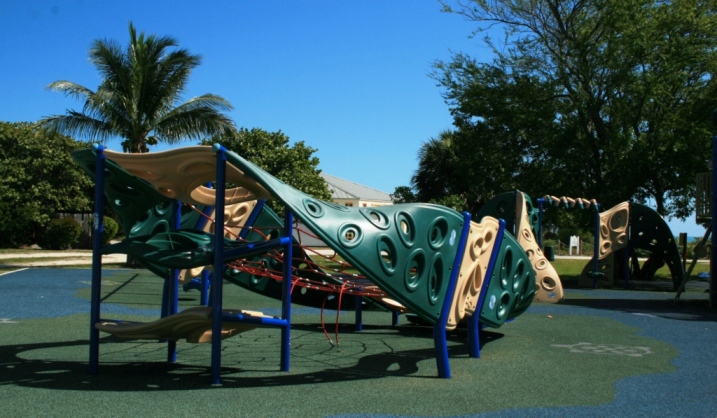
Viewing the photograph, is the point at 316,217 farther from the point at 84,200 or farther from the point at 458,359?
the point at 84,200

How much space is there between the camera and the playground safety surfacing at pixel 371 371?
5719mm

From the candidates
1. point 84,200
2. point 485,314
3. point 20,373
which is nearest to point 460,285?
point 485,314

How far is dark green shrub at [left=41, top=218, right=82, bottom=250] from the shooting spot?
3325 centimetres

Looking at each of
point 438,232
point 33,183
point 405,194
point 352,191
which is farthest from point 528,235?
point 352,191

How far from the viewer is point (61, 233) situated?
33.3 meters

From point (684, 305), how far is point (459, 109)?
1077 cm

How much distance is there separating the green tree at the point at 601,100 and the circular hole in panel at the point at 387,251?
54.0 ft

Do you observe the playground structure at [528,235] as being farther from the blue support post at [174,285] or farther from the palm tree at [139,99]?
the palm tree at [139,99]

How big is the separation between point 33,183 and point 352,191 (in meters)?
25.3

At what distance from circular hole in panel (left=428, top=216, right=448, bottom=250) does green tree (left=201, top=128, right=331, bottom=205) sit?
21802 millimetres

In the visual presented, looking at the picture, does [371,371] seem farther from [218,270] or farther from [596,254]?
[596,254]

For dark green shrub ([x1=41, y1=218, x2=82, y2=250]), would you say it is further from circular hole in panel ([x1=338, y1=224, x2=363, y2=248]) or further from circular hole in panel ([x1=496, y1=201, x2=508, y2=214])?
circular hole in panel ([x1=338, y1=224, x2=363, y2=248])

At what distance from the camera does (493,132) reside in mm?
24141

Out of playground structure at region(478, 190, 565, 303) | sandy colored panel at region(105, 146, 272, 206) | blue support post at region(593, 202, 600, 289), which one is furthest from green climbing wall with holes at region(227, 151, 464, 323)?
blue support post at region(593, 202, 600, 289)
